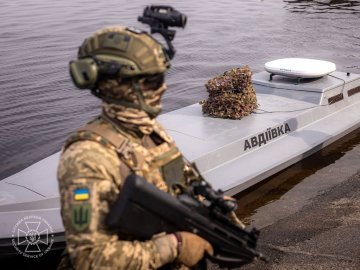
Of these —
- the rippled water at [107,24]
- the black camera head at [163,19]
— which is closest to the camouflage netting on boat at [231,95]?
the rippled water at [107,24]

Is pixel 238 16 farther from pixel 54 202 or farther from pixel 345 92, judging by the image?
pixel 54 202

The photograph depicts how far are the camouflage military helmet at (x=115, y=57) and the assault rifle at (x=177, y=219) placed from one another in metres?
0.56

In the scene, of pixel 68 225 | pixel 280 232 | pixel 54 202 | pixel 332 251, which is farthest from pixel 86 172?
pixel 280 232

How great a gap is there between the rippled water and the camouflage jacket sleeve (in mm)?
7053

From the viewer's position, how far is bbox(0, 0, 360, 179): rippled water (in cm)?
1114

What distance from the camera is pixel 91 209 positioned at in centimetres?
221

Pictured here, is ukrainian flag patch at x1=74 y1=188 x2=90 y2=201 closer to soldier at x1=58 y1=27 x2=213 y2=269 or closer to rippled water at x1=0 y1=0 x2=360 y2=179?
soldier at x1=58 y1=27 x2=213 y2=269

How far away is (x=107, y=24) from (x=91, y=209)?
1922 centimetres

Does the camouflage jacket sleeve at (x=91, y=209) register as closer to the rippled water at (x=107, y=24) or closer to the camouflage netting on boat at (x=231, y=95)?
the camouflage netting on boat at (x=231, y=95)

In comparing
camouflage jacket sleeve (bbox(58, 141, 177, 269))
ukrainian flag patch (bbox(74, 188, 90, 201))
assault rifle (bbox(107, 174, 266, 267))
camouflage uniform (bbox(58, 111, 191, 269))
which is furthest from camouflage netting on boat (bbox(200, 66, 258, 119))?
ukrainian flag patch (bbox(74, 188, 90, 201))
